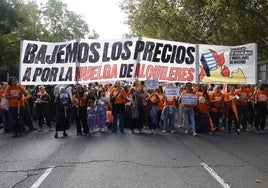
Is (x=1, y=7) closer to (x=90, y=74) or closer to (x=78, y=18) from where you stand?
(x=90, y=74)

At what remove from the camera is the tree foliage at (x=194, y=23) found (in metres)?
23.6

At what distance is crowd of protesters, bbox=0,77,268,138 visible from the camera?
13492 mm

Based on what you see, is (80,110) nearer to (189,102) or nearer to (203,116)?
(189,102)

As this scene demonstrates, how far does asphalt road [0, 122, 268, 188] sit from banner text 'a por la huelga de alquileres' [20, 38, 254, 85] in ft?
5.90

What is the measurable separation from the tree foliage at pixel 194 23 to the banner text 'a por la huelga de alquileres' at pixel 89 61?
28.8 feet

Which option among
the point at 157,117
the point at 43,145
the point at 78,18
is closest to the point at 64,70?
the point at 43,145

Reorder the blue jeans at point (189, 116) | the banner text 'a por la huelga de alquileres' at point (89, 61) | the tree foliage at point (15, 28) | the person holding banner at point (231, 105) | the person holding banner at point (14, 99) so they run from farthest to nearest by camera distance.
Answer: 1. the tree foliage at point (15, 28)
2. the person holding banner at point (231, 105)
3. the blue jeans at point (189, 116)
4. the person holding banner at point (14, 99)
5. the banner text 'a por la huelga de alquileres' at point (89, 61)

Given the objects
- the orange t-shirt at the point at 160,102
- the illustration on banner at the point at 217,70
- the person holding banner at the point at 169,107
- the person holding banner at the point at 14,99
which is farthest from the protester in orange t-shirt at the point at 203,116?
the person holding banner at the point at 14,99

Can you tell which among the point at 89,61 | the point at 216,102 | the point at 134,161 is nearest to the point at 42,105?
the point at 89,61

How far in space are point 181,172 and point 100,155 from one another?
2.41m

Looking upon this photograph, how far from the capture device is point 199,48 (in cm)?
1434

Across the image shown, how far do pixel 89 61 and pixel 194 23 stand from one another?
723 inches

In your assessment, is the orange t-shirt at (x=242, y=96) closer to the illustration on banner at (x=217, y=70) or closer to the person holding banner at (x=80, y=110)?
the illustration on banner at (x=217, y=70)

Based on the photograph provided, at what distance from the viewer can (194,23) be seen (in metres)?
30.2
